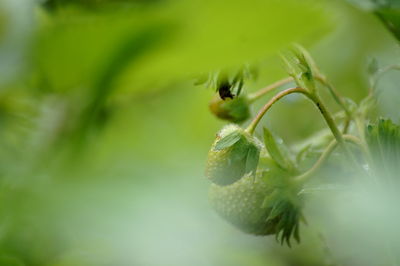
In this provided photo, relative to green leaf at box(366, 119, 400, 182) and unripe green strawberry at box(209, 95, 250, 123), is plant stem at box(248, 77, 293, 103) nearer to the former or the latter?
unripe green strawberry at box(209, 95, 250, 123)

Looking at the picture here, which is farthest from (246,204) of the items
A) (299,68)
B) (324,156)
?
(299,68)

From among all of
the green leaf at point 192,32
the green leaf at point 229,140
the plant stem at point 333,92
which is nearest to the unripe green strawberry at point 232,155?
the green leaf at point 229,140

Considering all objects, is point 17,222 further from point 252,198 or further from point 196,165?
point 252,198

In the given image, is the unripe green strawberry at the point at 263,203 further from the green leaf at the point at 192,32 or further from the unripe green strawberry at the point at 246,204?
the green leaf at the point at 192,32

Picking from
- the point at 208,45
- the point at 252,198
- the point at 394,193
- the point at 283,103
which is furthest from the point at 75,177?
the point at 283,103

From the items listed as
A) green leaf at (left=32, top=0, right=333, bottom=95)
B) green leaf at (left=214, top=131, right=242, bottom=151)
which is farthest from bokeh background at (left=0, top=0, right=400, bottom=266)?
green leaf at (left=214, top=131, right=242, bottom=151)
